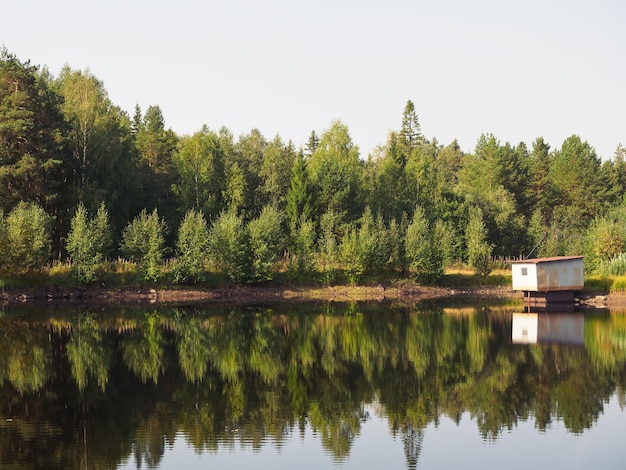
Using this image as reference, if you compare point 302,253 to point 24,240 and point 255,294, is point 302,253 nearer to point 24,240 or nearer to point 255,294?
point 255,294

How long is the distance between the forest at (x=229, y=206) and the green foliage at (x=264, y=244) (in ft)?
0.46

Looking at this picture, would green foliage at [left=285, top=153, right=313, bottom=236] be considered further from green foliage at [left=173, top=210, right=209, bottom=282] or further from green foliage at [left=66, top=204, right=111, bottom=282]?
green foliage at [left=66, top=204, right=111, bottom=282]

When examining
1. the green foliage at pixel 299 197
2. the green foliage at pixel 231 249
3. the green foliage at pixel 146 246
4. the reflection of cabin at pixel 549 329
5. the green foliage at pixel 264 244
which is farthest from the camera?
the green foliage at pixel 299 197

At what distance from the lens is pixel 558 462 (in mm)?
17859

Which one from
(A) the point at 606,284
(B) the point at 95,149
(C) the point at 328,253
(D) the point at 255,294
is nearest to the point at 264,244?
(D) the point at 255,294

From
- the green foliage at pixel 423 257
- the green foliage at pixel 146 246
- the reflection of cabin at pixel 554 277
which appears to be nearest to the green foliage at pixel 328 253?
the green foliage at pixel 423 257

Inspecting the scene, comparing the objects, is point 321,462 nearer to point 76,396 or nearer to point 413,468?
point 413,468

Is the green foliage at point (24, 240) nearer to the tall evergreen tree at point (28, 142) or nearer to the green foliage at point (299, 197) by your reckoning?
the tall evergreen tree at point (28, 142)

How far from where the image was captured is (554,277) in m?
59.9

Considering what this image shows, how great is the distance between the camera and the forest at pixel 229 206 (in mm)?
64188

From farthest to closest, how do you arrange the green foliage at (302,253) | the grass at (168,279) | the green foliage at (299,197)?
the green foliage at (299,197) → the green foliage at (302,253) → the grass at (168,279)

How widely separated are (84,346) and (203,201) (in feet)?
165

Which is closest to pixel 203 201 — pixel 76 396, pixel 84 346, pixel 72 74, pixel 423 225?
pixel 72 74

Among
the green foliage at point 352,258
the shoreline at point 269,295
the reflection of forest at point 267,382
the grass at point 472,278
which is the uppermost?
the green foliage at point 352,258
